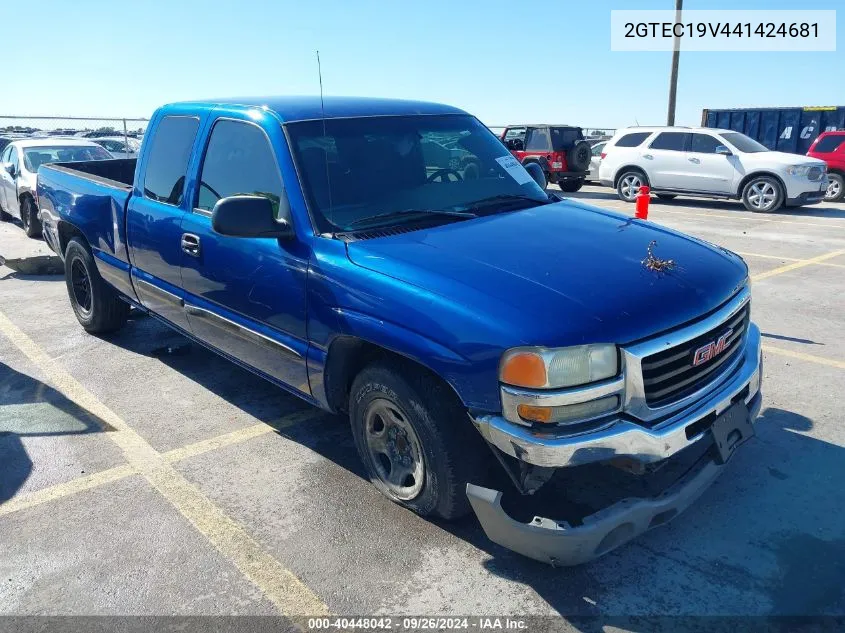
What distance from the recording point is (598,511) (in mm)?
2688

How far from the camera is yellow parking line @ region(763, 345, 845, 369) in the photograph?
5195mm

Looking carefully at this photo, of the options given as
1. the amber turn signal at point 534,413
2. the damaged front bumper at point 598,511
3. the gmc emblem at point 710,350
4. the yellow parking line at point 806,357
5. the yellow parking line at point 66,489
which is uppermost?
the gmc emblem at point 710,350

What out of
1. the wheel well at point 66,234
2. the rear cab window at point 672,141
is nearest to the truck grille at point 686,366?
the wheel well at point 66,234

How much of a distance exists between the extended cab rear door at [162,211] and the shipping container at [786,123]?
20.1m

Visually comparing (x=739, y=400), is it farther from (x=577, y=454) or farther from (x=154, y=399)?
(x=154, y=399)

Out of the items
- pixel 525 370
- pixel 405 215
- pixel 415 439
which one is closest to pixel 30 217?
pixel 405 215

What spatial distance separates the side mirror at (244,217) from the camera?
3.24 meters

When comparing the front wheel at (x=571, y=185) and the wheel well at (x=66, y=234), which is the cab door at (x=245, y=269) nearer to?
the wheel well at (x=66, y=234)

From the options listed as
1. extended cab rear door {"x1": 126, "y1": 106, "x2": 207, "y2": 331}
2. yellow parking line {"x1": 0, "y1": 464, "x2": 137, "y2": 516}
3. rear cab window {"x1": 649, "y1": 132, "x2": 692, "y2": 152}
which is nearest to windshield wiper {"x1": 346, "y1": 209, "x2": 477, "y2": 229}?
extended cab rear door {"x1": 126, "y1": 106, "x2": 207, "y2": 331}

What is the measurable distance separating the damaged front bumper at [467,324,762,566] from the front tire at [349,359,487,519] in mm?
195

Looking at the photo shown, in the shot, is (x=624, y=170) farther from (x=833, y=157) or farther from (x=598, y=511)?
(x=598, y=511)

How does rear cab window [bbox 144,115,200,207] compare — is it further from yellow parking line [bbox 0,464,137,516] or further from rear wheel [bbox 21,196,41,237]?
rear wheel [bbox 21,196,41,237]

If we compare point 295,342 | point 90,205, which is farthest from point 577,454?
point 90,205

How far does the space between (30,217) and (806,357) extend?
1145 cm
